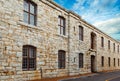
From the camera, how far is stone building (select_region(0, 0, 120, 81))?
13.5 m

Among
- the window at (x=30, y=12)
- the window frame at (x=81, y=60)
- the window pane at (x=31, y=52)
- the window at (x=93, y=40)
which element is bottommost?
the window frame at (x=81, y=60)

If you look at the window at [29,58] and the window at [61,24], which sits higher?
the window at [61,24]

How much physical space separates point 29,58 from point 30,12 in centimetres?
368

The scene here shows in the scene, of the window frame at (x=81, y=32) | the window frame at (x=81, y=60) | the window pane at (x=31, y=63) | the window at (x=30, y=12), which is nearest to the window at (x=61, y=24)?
the window at (x=30, y=12)

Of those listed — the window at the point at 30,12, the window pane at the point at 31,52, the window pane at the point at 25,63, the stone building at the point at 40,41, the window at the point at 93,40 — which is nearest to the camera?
the stone building at the point at 40,41

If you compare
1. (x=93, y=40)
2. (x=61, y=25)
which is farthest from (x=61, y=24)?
(x=93, y=40)

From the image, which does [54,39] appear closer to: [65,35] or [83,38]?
[65,35]

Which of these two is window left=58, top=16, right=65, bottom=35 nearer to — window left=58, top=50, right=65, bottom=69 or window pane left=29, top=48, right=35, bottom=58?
window left=58, top=50, right=65, bottom=69

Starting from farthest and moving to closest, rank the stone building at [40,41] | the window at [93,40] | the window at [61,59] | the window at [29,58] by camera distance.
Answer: the window at [93,40], the window at [61,59], the window at [29,58], the stone building at [40,41]

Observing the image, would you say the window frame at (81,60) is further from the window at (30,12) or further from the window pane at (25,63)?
the window pane at (25,63)

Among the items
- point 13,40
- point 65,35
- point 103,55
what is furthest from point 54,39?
point 103,55

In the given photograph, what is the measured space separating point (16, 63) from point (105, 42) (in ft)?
78.9

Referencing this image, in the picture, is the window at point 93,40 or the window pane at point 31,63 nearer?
the window pane at point 31,63

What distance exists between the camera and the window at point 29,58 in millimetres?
15109
